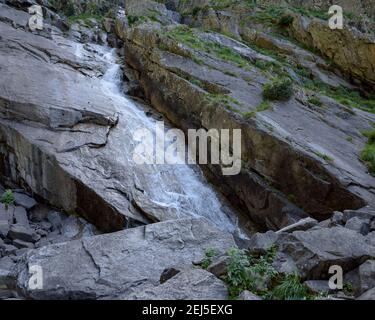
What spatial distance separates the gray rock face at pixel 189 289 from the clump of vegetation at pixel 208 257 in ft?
2.12

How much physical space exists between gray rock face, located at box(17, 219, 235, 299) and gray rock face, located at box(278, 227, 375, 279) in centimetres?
173

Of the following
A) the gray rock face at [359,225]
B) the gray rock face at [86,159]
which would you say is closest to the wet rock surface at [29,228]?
the gray rock face at [86,159]

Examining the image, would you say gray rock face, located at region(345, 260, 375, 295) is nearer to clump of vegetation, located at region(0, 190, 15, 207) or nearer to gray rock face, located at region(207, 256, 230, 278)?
gray rock face, located at region(207, 256, 230, 278)

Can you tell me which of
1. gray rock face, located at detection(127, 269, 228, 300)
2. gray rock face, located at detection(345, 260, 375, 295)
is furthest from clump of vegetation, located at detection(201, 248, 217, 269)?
gray rock face, located at detection(345, 260, 375, 295)

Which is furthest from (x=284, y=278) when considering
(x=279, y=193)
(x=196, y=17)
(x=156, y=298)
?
(x=196, y=17)

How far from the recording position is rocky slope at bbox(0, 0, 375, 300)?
751 cm

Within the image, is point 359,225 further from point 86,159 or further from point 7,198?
point 7,198

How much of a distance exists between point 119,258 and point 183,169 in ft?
21.8

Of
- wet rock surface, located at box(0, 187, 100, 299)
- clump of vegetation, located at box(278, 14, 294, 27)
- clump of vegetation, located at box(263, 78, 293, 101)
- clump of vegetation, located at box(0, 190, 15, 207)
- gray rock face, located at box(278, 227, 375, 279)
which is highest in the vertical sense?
clump of vegetation, located at box(278, 14, 294, 27)

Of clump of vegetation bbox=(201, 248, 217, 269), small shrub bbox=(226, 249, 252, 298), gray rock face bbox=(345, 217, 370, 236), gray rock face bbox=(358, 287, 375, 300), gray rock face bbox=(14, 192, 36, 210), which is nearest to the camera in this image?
gray rock face bbox=(358, 287, 375, 300)

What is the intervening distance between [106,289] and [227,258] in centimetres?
250

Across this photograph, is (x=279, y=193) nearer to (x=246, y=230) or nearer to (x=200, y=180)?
(x=246, y=230)

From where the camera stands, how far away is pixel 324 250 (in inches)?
286
